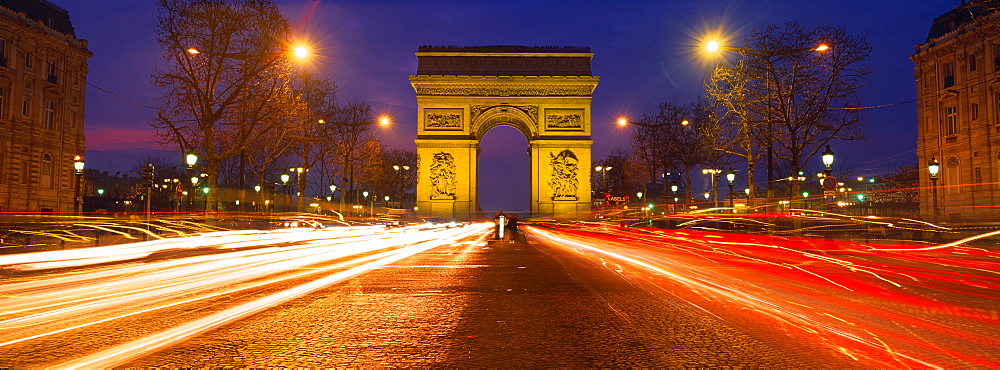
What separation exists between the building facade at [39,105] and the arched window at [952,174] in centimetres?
5458

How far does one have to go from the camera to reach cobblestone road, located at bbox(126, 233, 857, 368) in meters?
3.94

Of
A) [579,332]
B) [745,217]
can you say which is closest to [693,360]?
[579,332]

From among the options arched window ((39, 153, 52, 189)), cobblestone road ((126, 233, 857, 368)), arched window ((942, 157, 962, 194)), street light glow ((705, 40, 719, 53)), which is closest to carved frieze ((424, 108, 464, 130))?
arched window ((39, 153, 52, 189))

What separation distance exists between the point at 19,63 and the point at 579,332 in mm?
47588

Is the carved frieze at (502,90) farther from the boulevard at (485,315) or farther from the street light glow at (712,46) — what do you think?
the boulevard at (485,315)

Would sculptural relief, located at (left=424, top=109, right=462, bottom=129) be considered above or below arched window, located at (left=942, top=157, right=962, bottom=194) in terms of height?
above

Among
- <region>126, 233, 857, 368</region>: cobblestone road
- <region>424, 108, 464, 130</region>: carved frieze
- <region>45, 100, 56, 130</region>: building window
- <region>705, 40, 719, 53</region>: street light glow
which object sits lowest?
<region>126, 233, 857, 368</region>: cobblestone road

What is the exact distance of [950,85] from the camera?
1734 inches

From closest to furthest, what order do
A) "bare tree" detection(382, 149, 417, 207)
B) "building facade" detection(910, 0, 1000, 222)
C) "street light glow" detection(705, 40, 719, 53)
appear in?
"street light glow" detection(705, 40, 719, 53), "building facade" detection(910, 0, 1000, 222), "bare tree" detection(382, 149, 417, 207)

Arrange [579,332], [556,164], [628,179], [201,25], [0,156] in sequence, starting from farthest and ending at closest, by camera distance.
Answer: [628,179] → [556,164] → [0,156] → [201,25] → [579,332]

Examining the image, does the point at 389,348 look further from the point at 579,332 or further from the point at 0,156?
the point at 0,156

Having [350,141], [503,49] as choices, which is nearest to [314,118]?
[350,141]

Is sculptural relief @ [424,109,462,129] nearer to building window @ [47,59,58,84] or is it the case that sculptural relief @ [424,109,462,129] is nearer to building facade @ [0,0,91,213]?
building facade @ [0,0,91,213]

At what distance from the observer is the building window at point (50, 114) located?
42938mm
